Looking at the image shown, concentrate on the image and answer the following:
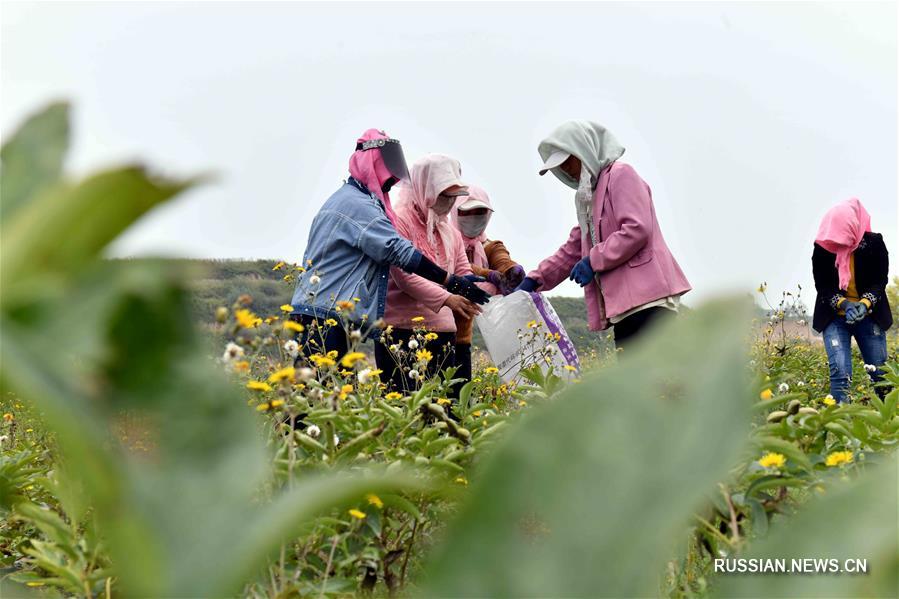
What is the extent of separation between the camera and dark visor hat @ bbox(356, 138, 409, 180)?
17.7 ft

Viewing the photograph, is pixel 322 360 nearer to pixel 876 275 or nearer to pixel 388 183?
pixel 388 183

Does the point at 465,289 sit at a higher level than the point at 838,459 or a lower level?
lower

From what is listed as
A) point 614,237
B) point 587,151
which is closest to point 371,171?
point 587,151

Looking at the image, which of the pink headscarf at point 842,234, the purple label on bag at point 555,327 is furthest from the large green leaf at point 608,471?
the pink headscarf at point 842,234

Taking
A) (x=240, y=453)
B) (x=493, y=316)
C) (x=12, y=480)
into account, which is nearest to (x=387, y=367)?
(x=493, y=316)

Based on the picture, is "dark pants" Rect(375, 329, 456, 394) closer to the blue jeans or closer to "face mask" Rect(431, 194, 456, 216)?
"face mask" Rect(431, 194, 456, 216)

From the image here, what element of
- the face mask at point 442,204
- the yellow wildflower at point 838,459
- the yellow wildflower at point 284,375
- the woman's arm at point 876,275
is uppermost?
the face mask at point 442,204

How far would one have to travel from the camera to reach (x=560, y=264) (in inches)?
229

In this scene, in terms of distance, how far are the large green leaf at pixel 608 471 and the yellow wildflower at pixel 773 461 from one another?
49.5 inches

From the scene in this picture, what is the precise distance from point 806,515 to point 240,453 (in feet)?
0.48

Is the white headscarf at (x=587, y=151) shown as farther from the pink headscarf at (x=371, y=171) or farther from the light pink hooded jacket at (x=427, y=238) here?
the pink headscarf at (x=371, y=171)

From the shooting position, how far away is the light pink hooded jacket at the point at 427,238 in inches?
212

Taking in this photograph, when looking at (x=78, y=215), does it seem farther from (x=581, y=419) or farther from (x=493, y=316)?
(x=493, y=316)

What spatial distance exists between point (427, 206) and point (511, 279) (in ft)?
3.00
